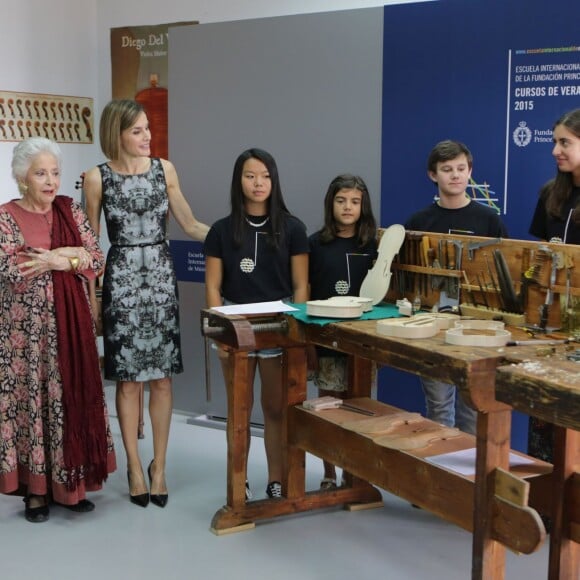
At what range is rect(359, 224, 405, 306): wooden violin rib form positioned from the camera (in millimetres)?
3658

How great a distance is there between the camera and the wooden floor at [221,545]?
3.44m

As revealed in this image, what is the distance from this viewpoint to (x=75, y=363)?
3.86 m

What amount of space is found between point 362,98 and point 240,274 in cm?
131

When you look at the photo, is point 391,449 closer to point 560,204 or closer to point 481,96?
point 560,204

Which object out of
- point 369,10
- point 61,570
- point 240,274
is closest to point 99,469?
point 61,570

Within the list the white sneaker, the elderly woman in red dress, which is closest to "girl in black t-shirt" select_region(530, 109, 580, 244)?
the white sneaker

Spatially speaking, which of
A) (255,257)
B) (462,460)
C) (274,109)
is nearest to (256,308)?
(255,257)

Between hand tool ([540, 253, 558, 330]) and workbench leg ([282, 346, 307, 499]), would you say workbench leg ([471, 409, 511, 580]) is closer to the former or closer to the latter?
hand tool ([540, 253, 558, 330])

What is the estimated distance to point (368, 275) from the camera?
3.75m

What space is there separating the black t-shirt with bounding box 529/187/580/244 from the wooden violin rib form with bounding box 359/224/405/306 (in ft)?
1.96

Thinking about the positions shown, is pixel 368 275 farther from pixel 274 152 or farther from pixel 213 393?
pixel 213 393

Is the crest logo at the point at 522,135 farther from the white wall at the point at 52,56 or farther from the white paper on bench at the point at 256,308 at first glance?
the white wall at the point at 52,56

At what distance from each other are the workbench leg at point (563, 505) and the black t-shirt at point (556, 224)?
888 millimetres

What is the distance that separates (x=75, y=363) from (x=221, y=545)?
940 millimetres
